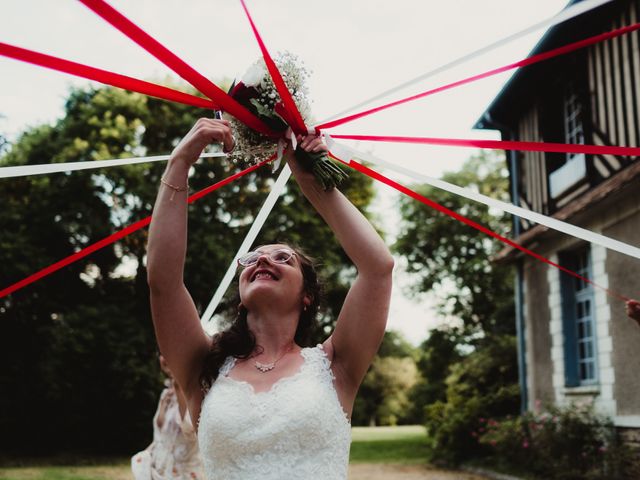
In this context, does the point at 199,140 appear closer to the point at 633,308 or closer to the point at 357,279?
the point at 357,279

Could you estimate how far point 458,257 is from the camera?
81.5 ft

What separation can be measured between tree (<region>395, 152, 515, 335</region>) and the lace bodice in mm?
22388

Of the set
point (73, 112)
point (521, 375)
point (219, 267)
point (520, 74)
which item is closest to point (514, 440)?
point (521, 375)

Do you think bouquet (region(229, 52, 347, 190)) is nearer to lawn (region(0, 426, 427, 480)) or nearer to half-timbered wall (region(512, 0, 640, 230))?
half-timbered wall (region(512, 0, 640, 230))

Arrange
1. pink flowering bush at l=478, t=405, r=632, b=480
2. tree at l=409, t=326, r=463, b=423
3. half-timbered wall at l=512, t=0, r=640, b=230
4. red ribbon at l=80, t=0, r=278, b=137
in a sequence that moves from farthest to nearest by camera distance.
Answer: tree at l=409, t=326, r=463, b=423, half-timbered wall at l=512, t=0, r=640, b=230, pink flowering bush at l=478, t=405, r=632, b=480, red ribbon at l=80, t=0, r=278, b=137

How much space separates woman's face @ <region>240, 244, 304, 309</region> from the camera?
231 cm

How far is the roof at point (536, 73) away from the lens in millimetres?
10195

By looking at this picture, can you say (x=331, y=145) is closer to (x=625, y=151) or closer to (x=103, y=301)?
(x=625, y=151)

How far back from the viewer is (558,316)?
11.8 metres

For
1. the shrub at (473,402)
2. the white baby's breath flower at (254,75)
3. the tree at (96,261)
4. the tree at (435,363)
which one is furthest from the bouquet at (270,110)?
the tree at (435,363)

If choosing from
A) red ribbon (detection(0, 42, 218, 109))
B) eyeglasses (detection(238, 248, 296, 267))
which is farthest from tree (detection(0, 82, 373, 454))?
red ribbon (detection(0, 42, 218, 109))

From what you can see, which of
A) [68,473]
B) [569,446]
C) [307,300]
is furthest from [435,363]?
[307,300]

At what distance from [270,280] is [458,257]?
2309cm

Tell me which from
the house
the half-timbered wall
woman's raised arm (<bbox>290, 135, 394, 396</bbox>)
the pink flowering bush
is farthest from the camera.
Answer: the half-timbered wall
